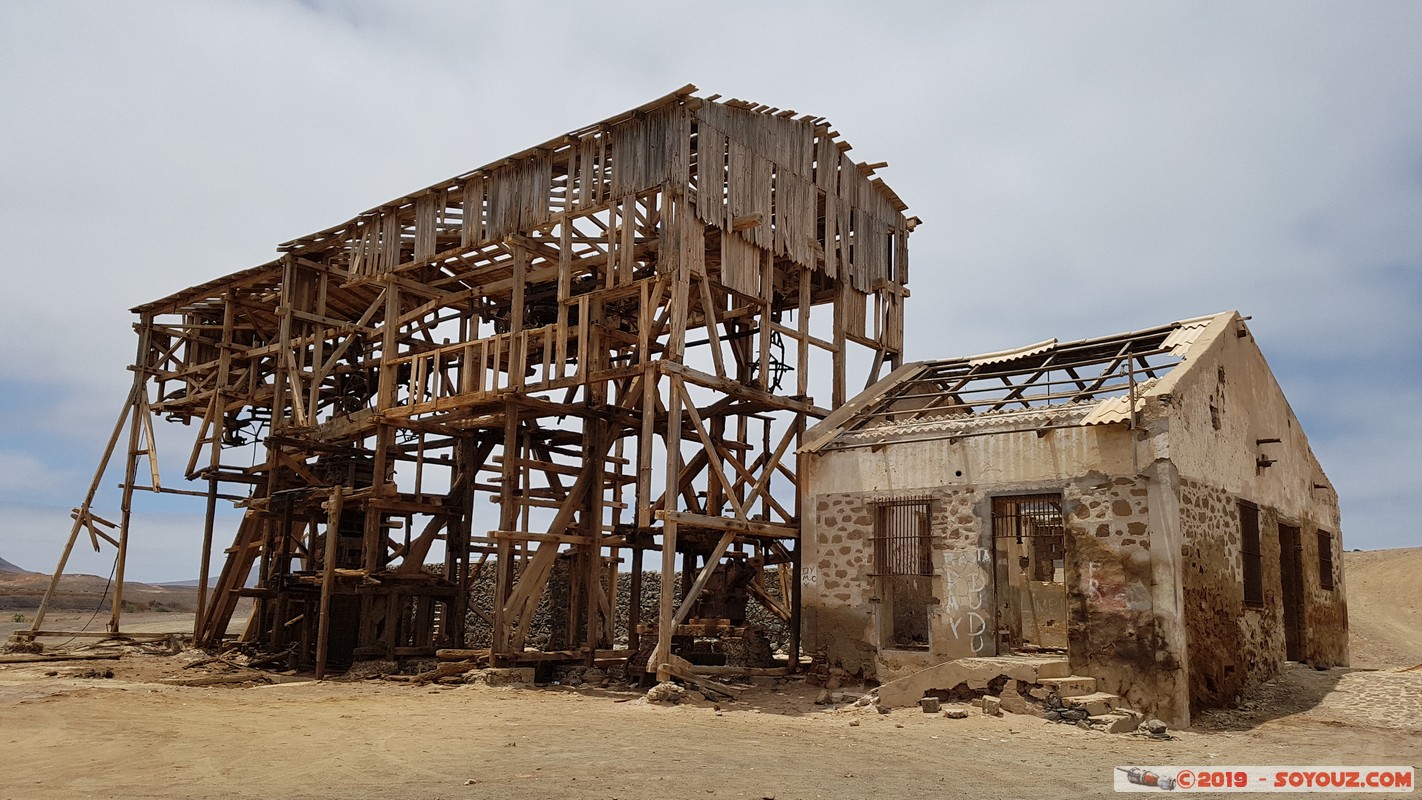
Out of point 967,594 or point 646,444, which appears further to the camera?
point 646,444

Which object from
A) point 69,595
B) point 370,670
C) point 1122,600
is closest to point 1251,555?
point 1122,600

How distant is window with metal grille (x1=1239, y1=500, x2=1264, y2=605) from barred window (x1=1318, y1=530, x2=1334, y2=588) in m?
4.22

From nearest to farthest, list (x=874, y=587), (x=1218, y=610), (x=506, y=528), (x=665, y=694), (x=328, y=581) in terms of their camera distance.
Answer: (x=1218, y=610) < (x=665, y=694) < (x=874, y=587) < (x=506, y=528) < (x=328, y=581)

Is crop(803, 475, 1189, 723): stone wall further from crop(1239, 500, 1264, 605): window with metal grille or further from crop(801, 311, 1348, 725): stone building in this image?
crop(1239, 500, 1264, 605): window with metal grille

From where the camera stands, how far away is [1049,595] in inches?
936

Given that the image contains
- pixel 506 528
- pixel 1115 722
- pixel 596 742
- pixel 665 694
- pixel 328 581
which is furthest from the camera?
pixel 328 581

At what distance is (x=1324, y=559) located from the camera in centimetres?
2069

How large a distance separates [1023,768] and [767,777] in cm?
253

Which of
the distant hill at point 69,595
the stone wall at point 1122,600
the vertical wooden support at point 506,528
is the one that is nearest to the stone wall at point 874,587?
the stone wall at point 1122,600

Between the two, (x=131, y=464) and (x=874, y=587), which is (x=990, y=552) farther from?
(x=131, y=464)

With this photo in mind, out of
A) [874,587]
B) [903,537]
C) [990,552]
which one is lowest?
[874,587]

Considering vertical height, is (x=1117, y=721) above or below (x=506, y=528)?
below

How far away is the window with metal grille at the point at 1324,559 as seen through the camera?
20.2 m

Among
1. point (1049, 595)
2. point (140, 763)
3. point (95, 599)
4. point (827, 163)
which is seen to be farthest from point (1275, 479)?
point (95, 599)
